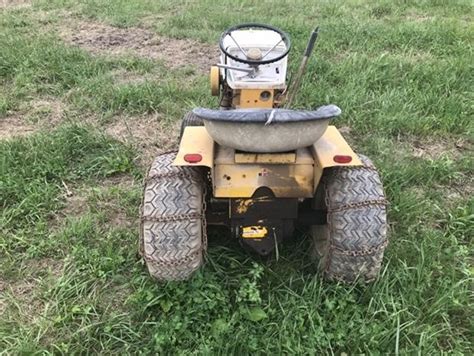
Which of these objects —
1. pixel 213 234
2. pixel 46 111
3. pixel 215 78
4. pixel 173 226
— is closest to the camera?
pixel 173 226

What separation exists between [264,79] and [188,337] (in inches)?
59.0

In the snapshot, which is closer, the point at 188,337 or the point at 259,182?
the point at 188,337

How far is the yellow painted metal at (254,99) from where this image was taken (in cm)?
312

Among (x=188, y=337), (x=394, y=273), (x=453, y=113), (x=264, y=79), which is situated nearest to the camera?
(x=188, y=337)

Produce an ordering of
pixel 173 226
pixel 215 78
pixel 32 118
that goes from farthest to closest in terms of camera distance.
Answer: pixel 32 118
pixel 215 78
pixel 173 226

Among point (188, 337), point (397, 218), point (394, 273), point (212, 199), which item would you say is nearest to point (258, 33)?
point (212, 199)

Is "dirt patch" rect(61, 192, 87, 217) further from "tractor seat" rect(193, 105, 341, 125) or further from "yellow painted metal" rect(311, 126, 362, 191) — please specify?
"yellow painted metal" rect(311, 126, 362, 191)

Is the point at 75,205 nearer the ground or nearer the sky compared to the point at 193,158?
nearer the ground

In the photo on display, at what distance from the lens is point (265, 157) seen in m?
2.58

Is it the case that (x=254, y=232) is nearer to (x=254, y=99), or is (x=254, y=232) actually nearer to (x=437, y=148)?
(x=254, y=99)

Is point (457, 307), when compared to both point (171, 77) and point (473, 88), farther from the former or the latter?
point (171, 77)

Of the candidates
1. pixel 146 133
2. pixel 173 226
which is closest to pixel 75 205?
pixel 146 133

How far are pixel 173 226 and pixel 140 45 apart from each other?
435cm

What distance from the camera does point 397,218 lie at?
10.9 feet
